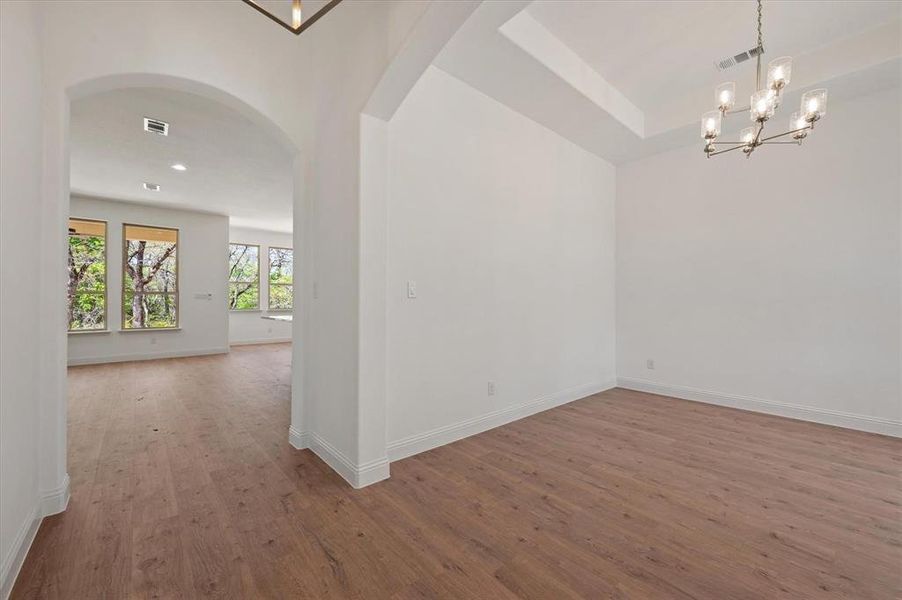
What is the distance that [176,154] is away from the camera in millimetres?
4578

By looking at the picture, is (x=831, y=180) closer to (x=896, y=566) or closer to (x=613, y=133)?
(x=613, y=133)

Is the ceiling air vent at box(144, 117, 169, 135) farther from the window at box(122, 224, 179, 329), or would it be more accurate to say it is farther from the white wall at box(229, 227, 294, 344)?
the white wall at box(229, 227, 294, 344)

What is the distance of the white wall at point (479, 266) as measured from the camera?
270cm

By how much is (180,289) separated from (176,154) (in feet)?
12.6

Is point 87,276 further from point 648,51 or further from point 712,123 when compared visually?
point 712,123

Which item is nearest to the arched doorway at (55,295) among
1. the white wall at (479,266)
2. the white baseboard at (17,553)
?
the white baseboard at (17,553)

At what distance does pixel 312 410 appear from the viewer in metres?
2.81

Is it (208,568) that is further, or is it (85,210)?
(85,210)

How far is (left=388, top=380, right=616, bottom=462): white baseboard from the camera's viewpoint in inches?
105

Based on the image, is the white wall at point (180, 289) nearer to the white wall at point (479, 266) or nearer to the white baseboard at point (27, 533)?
the white baseboard at point (27, 533)

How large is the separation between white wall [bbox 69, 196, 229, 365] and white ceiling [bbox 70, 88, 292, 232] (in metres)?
0.36

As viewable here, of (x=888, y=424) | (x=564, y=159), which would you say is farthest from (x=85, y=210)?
(x=888, y=424)

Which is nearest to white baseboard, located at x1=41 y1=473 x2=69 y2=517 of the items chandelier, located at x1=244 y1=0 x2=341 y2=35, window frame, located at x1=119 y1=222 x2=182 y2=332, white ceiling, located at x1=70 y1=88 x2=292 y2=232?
chandelier, located at x1=244 y1=0 x2=341 y2=35

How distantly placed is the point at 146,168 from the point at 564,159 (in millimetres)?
5622
